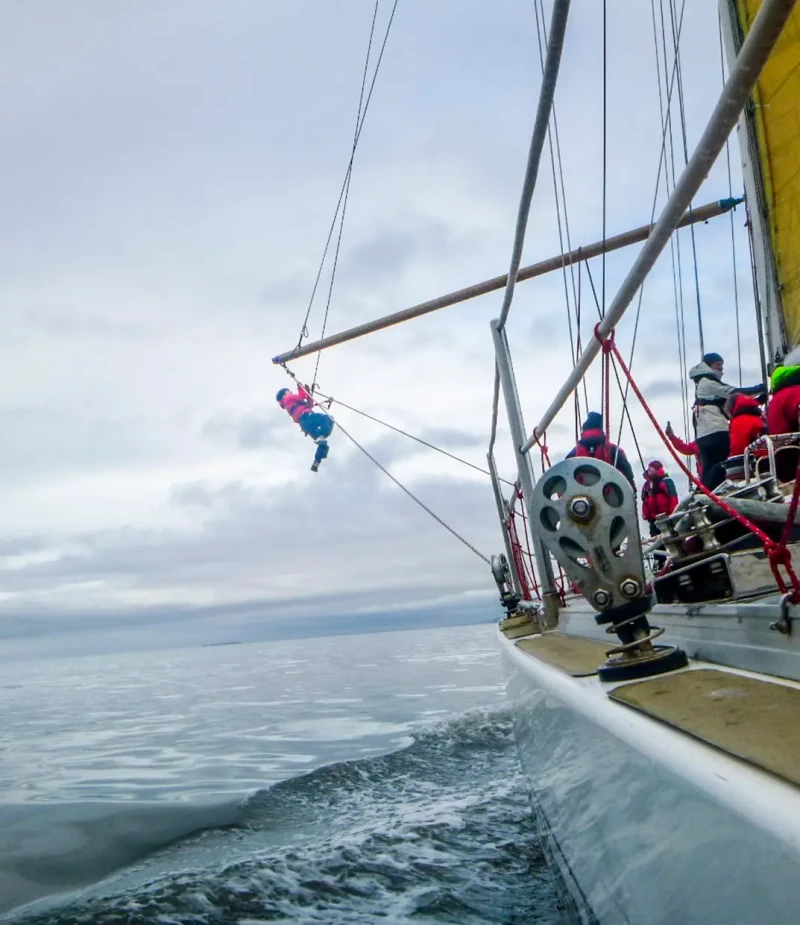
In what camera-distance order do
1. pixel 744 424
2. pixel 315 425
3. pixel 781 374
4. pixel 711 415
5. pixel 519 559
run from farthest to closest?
pixel 315 425
pixel 519 559
pixel 711 415
pixel 744 424
pixel 781 374

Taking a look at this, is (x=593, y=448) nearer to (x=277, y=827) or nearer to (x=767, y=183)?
(x=767, y=183)

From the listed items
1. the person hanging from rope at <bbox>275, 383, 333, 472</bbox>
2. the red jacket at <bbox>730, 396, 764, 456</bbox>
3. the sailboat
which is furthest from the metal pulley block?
the person hanging from rope at <bbox>275, 383, 333, 472</bbox>

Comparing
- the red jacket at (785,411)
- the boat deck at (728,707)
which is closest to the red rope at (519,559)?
the red jacket at (785,411)

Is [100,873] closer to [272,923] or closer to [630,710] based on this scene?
[272,923]

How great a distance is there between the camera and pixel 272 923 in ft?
11.9

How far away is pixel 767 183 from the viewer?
17.4ft

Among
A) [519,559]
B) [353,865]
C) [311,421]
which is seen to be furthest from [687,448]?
[311,421]

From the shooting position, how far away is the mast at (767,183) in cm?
505

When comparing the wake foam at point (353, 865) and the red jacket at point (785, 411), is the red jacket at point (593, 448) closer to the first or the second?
the red jacket at point (785, 411)

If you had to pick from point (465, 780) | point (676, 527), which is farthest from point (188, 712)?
point (676, 527)

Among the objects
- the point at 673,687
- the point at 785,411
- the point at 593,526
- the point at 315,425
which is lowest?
the point at 673,687

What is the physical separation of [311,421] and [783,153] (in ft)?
23.8

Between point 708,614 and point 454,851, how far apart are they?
8.86 feet

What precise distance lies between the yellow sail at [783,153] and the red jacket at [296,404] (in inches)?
289
